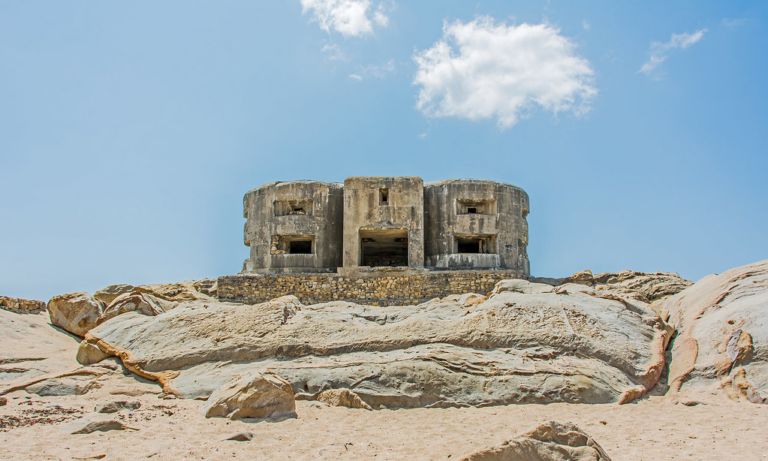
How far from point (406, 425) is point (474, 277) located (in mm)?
11615

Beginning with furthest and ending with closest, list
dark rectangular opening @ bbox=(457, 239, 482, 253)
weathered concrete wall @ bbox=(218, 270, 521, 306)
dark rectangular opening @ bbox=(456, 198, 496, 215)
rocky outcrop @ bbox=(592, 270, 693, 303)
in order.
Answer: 1. dark rectangular opening @ bbox=(457, 239, 482, 253)
2. dark rectangular opening @ bbox=(456, 198, 496, 215)
3. weathered concrete wall @ bbox=(218, 270, 521, 306)
4. rocky outcrop @ bbox=(592, 270, 693, 303)

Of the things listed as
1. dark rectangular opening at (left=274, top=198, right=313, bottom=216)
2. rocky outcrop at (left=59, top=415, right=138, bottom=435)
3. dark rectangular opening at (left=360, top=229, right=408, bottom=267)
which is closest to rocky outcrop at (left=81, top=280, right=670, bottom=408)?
rocky outcrop at (left=59, top=415, right=138, bottom=435)

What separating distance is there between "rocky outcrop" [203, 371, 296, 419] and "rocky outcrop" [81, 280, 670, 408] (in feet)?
2.92

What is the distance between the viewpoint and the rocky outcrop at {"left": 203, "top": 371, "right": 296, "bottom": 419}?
6021 millimetres

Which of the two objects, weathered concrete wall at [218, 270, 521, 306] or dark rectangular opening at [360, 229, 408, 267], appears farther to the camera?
dark rectangular opening at [360, 229, 408, 267]

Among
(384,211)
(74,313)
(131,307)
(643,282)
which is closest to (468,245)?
(384,211)

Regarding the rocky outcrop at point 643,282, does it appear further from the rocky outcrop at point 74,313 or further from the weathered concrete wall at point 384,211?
the rocky outcrop at point 74,313

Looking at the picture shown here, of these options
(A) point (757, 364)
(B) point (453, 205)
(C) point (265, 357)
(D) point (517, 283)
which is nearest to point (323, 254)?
(B) point (453, 205)

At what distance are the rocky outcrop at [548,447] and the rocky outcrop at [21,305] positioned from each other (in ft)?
36.4

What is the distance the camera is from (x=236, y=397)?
612 centimetres

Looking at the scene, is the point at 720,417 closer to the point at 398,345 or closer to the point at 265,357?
the point at 398,345

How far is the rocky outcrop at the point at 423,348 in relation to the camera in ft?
22.9

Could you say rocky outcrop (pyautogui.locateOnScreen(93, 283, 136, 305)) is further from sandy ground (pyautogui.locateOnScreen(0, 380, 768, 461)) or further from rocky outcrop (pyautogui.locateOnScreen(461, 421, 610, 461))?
rocky outcrop (pyautogui.locateOnScreen(461, 421, 610, 461))

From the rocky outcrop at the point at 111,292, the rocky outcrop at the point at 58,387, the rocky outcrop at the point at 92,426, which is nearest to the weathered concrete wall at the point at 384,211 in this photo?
the rocky outcrop at the point at 111,292
